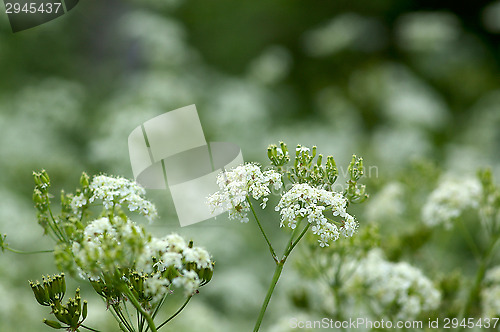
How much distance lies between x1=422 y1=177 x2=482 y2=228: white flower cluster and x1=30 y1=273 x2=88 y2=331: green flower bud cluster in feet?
7.13

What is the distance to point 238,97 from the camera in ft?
18.7

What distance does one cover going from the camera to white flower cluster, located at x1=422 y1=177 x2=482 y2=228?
2902mm

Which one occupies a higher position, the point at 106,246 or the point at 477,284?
the point at 477,284

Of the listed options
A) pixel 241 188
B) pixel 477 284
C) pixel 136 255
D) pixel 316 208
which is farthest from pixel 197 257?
pixel 477 284

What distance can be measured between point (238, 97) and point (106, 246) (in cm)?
438

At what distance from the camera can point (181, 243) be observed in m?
1.54

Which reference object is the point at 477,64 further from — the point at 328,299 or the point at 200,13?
the point at 328,299

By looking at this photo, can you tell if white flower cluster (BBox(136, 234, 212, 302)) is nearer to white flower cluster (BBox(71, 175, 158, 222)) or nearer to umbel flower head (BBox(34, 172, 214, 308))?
umbel flower head (BBox(34, 172, 214, 308))

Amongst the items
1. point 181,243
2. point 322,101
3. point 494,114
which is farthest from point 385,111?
point 181,243

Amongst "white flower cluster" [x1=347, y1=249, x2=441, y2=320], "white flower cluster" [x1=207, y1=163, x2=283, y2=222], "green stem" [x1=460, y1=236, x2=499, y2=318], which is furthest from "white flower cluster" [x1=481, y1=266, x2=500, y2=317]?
"white flower cluster" [x1=207, y1=163, x2=283, y2=222]

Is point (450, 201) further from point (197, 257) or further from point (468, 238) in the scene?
point (197, 257)

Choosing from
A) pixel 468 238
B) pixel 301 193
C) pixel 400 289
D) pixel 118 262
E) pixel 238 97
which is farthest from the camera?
pixel 238 97

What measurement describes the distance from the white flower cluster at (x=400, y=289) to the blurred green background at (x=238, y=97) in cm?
87

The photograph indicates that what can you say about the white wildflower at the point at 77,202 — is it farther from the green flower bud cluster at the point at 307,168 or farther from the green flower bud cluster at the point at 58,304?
the green flower bud cluster at the point at 307,168
